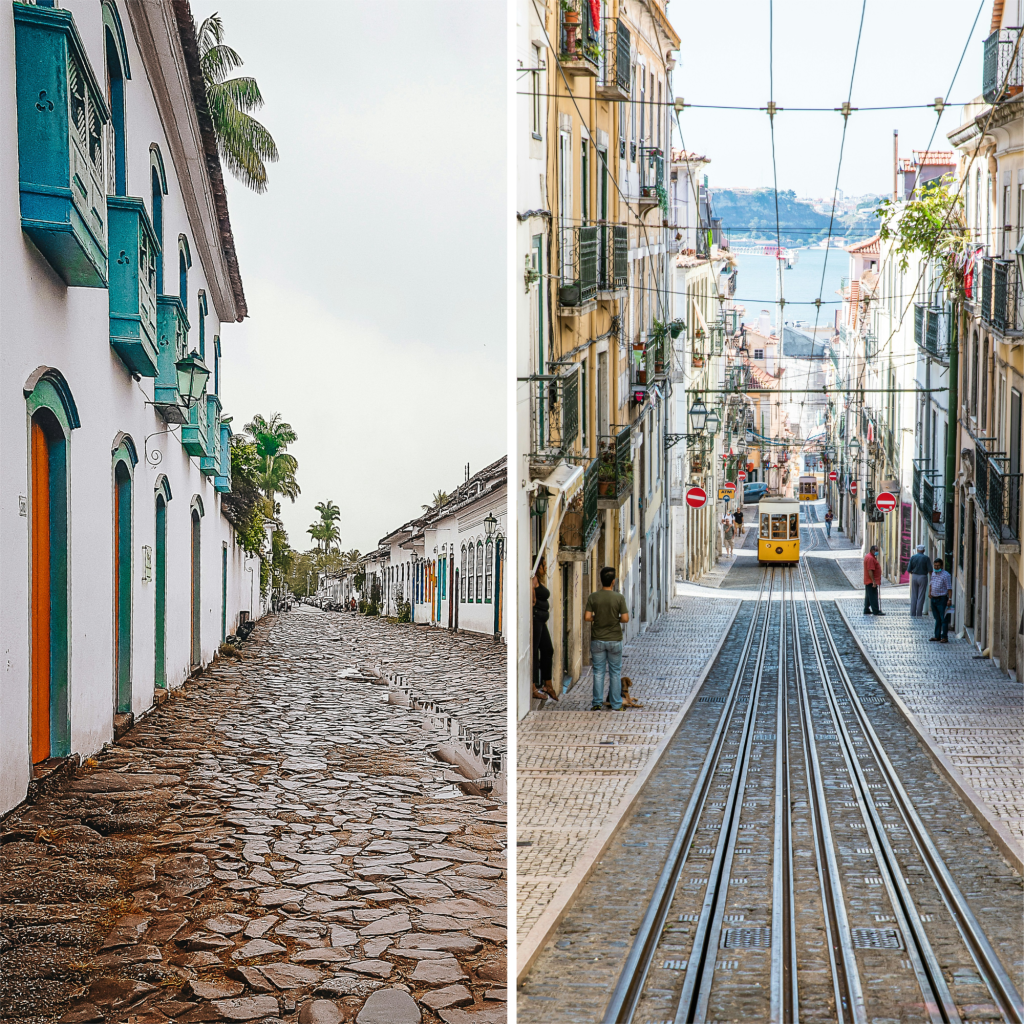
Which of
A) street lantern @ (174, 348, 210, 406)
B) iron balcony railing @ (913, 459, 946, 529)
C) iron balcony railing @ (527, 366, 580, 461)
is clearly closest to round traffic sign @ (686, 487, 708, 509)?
iron balcony railing @ (913, 459, 946, 529)

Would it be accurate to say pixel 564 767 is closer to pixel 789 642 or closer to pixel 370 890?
pixel 789 642

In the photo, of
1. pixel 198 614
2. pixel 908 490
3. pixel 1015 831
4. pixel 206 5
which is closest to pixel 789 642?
pixel 1015 831

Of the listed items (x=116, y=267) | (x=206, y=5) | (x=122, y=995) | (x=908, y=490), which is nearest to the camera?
(x=122, y=995)

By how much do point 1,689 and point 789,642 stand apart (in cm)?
627

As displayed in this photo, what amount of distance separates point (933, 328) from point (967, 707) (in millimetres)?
2647

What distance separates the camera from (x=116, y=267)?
2.13 metres

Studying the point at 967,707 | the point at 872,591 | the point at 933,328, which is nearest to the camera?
the point at 967,707

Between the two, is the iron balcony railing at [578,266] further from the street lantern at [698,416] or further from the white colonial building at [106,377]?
the street lantern at [698,416]

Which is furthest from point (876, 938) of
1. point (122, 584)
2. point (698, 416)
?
point (698, 416)

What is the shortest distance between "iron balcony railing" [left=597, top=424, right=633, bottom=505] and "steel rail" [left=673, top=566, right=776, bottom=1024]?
2764 millimetres

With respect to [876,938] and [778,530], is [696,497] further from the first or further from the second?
[876,938]

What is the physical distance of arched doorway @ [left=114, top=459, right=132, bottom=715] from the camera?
7.30 feet

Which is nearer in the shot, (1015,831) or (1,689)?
(1,689)

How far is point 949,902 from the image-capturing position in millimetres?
3588
